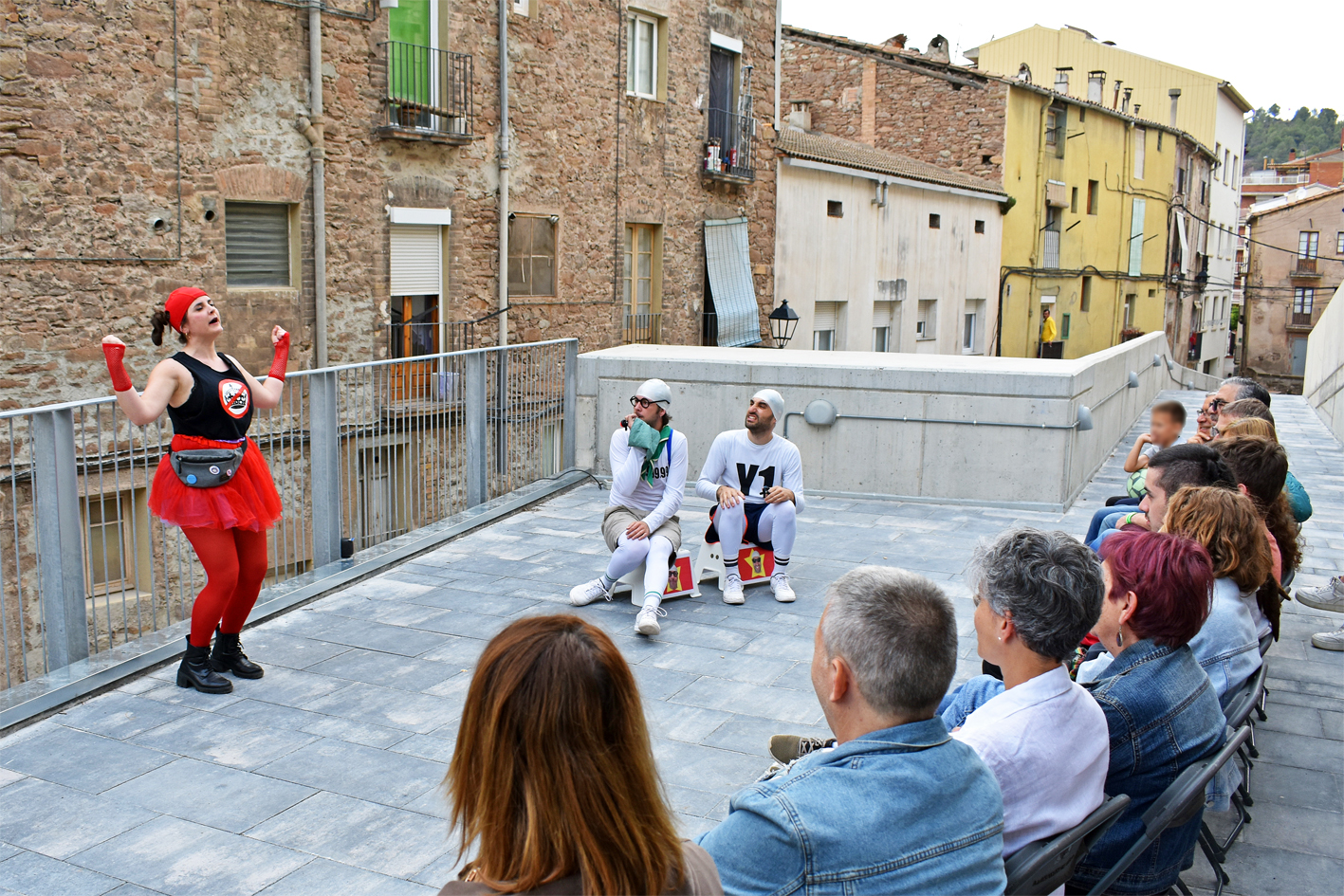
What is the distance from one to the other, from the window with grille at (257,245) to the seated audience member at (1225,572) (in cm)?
1089

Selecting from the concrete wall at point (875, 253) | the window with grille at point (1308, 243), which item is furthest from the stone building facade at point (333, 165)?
the window with grille at point (1308, 243)

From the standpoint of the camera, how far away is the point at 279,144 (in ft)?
40.7

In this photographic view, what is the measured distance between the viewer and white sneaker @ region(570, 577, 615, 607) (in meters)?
6.45

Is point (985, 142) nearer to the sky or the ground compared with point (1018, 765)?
nearer to the sky

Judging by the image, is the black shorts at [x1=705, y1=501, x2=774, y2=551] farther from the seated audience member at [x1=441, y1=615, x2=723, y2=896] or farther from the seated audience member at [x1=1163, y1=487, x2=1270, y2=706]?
the seated audience member at [x1=441, y1=615, x2=723, y2=896]

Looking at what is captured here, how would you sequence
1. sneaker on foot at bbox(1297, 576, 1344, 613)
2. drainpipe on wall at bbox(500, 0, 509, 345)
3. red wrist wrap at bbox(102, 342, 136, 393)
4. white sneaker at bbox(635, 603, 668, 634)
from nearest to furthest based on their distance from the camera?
red wrist wrap at bbox(102, 342, 136, 393) < white sneaker at bbox(635, 603, 668, 634) < sneaker on foot at bbox(1297, 576, 1344, 613) < drainpipe on wall at bbox(500, 0, 509, 345)

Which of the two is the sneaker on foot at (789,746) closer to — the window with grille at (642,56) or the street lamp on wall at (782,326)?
the window with grille at (642,56)

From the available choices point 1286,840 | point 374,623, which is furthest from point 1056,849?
point 374,623

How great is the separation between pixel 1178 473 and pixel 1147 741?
1.81 metres

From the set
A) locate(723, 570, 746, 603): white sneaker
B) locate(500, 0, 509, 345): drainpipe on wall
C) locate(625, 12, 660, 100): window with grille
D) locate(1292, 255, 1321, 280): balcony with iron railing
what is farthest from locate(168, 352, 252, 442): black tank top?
locate(1292, 255, 1321, 280): balcony with iron railing

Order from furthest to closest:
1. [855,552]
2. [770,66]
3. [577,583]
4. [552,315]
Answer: [770,66]
[552,315]
[855,552]
[577,583]

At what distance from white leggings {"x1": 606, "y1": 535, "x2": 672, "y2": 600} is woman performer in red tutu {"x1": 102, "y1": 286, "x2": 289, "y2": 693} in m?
1.90

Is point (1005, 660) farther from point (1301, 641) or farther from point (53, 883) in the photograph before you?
point (1301, 641)

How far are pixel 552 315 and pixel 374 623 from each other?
35.0 feet
